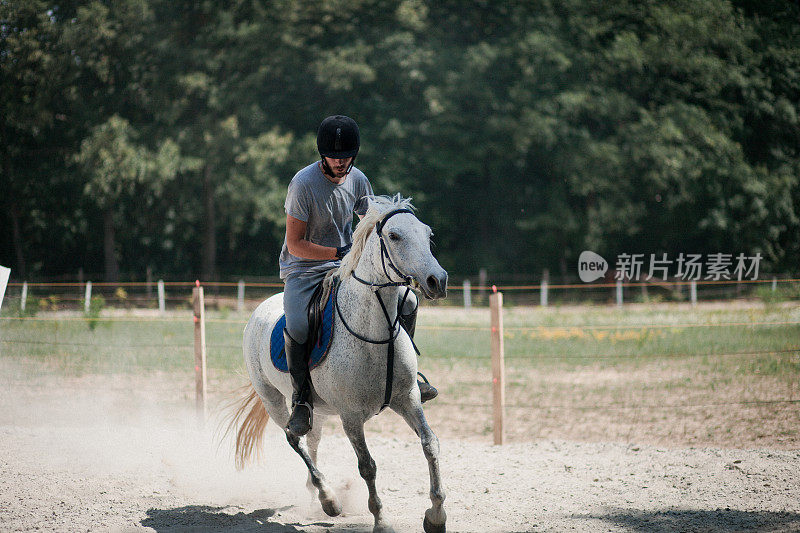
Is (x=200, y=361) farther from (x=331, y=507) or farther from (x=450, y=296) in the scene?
(x=450, y=296)

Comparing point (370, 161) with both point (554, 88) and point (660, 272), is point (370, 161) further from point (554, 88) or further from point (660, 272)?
point (660, 272)

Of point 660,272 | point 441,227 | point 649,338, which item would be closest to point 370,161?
point 441,227

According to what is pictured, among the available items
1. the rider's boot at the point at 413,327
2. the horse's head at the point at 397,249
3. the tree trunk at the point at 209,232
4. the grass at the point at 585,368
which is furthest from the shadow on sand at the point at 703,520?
the tree trunk at the point at 209,232

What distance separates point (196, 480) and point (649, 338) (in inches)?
412

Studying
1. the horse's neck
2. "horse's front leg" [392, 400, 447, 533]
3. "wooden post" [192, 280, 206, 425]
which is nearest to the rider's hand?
the horse's neck

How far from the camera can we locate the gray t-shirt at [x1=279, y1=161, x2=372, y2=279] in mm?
3994

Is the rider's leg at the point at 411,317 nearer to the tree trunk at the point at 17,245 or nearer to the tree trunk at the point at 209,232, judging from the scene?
the tree trunk at the point at 209,232

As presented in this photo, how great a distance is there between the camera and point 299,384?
13.6 ft

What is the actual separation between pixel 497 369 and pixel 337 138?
150 inches

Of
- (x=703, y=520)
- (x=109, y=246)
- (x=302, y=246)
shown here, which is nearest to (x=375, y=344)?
(x=302, y=246)

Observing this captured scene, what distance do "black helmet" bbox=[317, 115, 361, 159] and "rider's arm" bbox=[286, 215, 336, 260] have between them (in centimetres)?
43

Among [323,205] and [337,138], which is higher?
[337,138]

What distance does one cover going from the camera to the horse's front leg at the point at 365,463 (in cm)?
393

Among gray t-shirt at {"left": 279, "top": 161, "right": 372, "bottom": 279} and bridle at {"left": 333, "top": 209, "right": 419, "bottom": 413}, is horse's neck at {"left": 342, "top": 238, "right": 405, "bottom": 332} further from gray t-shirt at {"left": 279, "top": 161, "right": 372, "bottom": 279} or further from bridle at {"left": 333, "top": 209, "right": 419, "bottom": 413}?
gray t-shirt at {"left": 279, "top": 161, "right": 372, "bottom": 279}
